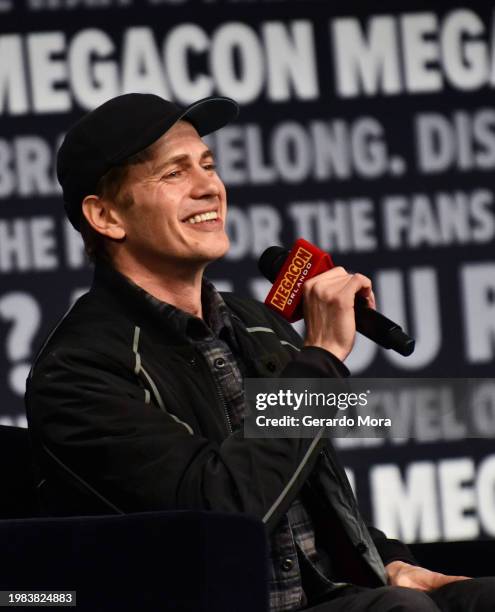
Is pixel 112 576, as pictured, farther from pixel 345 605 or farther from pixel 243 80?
pixel 243 80

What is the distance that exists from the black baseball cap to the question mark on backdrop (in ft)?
4.71

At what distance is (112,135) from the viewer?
7.23 ft

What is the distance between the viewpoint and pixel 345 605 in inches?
75.7

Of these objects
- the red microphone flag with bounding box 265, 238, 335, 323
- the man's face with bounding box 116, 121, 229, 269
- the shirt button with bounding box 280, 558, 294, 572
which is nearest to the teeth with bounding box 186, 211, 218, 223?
the man's face with bounding box 116, 121, 229, 269

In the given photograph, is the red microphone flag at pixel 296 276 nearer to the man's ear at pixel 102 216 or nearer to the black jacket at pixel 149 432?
the black jacket at pixel 149 432

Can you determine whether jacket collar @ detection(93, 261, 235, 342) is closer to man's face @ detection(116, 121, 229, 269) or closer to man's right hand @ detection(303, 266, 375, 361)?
man's face @ detection(116, 121, 229, 269)

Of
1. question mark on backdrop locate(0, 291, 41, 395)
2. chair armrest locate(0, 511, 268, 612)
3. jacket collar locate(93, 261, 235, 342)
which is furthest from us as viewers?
question mark on backdrop locate(0, 291, 41, 395)

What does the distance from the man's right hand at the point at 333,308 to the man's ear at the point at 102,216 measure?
42 centimetres

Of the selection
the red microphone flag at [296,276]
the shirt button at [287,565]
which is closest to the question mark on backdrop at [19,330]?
the red microphone flag at [296,276]

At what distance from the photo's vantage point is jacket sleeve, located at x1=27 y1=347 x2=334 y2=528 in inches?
74.2

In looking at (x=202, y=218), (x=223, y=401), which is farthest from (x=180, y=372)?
(x=202, y=218)

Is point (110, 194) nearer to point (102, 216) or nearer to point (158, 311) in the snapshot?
point (102, 216)

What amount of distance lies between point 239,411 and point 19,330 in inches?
66.8

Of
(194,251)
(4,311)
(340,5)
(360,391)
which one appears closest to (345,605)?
(360,391)
